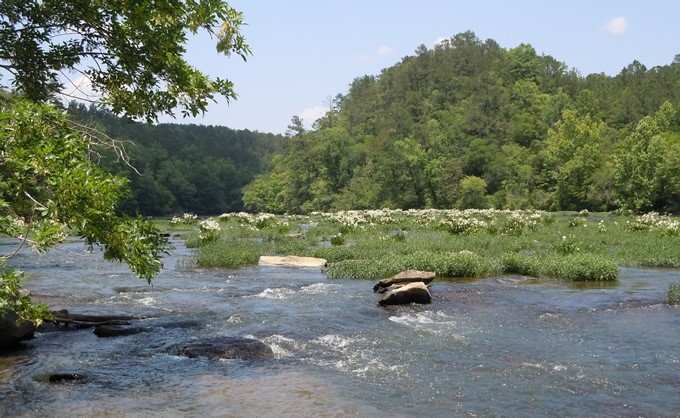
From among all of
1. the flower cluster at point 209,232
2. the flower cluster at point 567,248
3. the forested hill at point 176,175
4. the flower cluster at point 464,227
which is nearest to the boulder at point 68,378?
the flower cluster at point 567,248

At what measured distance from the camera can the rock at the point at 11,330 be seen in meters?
12.1

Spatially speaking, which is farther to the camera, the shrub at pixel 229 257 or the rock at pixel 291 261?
the shrub at pixel 229 257

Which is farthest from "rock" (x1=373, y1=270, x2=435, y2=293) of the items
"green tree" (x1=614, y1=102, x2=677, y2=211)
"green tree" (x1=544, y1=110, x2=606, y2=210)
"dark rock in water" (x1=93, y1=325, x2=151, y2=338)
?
"green tree" (x1=544, y1=110, x2=606, y2=210)

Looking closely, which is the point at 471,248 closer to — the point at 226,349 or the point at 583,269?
the point at 583,269

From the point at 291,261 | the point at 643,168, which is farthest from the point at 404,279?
the point at 643,168

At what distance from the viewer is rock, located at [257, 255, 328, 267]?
84.4ft

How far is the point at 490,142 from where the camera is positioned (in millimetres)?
107812

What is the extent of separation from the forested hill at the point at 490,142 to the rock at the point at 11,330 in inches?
2525

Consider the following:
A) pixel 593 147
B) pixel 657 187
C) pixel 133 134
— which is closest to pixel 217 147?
pixel 133 134

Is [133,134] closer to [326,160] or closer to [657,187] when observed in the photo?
[326,160]

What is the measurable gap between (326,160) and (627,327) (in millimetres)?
105203

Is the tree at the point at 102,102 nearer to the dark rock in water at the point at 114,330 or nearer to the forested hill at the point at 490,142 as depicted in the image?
the dark rock in water at the point at 114,330

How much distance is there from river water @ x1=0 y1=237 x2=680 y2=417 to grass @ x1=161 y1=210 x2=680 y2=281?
84.3 inches

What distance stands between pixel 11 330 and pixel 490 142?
101756mm
